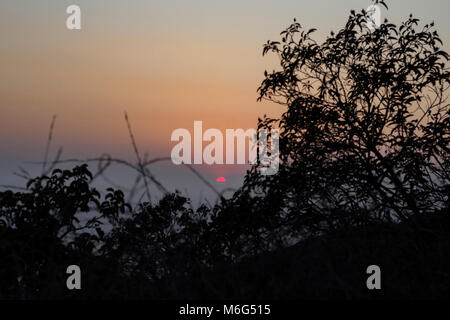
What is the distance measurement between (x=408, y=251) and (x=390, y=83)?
761 cm

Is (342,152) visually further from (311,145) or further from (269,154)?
(269,154)

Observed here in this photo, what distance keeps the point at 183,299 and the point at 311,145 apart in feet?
26.7

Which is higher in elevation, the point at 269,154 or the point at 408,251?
the point at 269,154

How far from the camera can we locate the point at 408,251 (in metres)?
4.68
